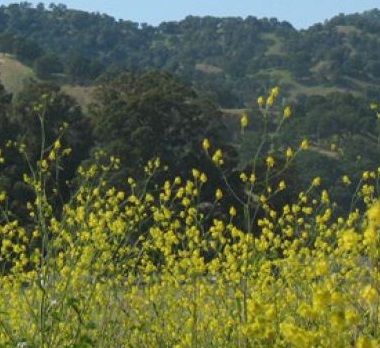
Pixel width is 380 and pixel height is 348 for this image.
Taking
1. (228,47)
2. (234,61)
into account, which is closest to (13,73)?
(234,61)

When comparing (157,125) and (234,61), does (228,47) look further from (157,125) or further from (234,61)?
(157,125)

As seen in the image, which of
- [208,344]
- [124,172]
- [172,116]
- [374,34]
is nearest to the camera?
[208,344]

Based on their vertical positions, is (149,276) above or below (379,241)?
below

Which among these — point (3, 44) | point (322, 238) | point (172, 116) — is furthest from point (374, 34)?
point (322, 238)

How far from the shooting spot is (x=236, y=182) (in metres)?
27.6

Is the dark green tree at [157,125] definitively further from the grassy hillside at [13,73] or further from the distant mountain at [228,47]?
the distant mountain at [228,47]

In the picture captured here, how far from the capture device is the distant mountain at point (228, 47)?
137 meters

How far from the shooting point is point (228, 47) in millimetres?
164500

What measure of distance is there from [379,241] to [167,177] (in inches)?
1015

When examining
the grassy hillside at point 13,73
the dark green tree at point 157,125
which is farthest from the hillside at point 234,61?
the dark green tree at point 157,125

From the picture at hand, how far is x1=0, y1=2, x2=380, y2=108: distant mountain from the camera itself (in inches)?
5394

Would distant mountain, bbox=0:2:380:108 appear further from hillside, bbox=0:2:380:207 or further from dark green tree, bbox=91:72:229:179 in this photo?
dark green tree, bbox=91:72:229:179

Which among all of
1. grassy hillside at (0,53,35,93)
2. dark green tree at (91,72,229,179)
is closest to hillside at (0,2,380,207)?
grassy hillside at (0,53,35,93)

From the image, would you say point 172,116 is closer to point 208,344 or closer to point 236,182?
point 236,182
